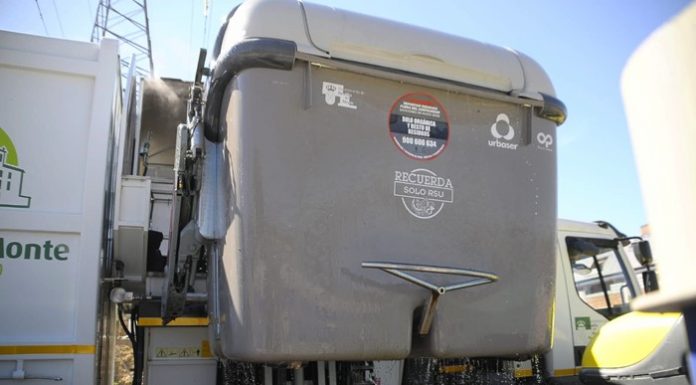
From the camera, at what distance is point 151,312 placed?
3.57 meters

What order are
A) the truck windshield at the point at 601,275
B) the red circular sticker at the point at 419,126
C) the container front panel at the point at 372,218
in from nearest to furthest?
the container front panel at the point at 372,218 < the red circular sticker at the point at 419,126 < the truck windshield at the point at 601,275

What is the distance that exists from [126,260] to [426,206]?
1.98 meters

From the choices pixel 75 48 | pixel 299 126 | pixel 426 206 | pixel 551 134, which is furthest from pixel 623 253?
pixel 75 48

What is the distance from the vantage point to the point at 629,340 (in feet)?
10.3

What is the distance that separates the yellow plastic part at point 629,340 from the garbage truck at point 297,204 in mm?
479

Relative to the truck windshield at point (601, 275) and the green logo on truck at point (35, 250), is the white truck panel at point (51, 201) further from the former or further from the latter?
the truck windshield at point (601, 275)

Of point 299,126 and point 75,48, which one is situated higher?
point 75,48

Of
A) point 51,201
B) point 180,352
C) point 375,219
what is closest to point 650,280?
point 375,219

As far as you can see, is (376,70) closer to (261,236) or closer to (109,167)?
(261,236)

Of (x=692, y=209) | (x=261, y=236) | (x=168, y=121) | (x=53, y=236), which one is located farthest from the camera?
(x=168, y=121)

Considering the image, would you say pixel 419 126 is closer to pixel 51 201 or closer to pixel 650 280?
pixel 51 201

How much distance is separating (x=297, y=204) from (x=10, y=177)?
168 centimetres

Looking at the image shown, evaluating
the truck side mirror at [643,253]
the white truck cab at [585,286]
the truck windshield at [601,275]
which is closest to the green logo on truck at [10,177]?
the white truck cab at [585,286]

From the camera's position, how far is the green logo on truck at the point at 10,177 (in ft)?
10.4
